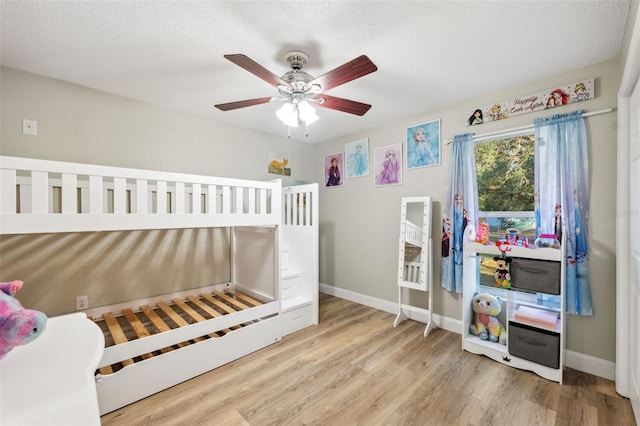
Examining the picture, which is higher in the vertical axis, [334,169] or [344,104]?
[344,104]

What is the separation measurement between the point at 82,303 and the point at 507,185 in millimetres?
3992

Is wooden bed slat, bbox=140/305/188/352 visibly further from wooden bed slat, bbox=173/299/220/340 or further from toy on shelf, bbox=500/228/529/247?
toy on shelf, bbox=500/228/529/247

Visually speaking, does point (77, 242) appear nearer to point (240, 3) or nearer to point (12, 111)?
point (12, 111)

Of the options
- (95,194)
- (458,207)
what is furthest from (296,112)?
(458,207)

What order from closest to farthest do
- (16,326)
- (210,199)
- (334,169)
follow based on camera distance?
(16,326) → (210,199) → (334,169)

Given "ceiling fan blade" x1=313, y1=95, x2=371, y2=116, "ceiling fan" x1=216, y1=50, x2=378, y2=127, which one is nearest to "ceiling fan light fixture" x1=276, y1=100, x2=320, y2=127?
"ceiling fan" x1=216, y1=50, x2=378, y2=127

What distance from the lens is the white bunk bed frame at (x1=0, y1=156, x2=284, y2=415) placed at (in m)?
1.47

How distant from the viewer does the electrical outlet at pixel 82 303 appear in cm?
238

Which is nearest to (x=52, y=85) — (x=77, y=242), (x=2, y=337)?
(x=77, y=242)

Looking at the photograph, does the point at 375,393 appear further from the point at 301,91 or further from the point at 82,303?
the point at 82,303

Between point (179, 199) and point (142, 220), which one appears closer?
point (142, 220)

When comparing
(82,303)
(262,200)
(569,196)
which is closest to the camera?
(569,196)

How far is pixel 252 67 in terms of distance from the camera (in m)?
1.50

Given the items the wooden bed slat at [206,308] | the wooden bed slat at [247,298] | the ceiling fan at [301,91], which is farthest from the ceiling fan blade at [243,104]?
the wooden bed slat at [247,298]
